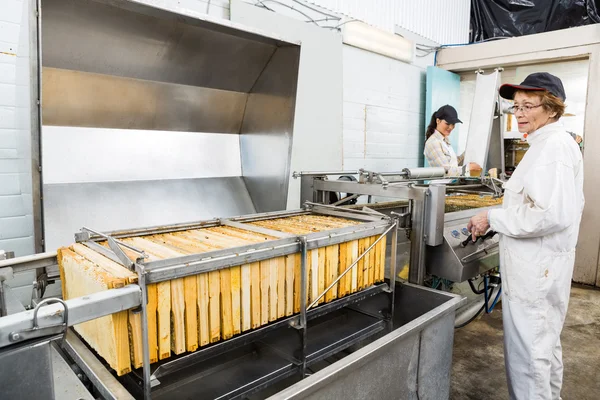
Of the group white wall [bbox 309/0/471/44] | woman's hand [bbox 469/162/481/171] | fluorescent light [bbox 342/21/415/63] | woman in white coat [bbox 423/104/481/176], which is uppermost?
white wall [bbox 309/0/471/44]

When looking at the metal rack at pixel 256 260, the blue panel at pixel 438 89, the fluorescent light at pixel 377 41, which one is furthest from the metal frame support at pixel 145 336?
the blue panel at pixel 438 89

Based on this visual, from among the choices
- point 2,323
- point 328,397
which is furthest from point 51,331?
point 328,397

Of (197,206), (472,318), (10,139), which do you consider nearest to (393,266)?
(197,206)

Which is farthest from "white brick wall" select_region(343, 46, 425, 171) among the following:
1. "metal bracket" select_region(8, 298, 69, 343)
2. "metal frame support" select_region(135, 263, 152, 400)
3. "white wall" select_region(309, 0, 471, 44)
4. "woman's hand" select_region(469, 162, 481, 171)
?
"metal bracket" select_region(8, 298, 69, 343)

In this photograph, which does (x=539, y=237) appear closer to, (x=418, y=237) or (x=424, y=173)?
(x=418, y=237)

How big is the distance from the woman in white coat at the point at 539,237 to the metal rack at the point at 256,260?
54 cm

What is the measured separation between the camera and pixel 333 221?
5.27 feet

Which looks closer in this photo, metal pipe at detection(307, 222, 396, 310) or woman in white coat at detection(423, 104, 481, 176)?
metal pipe at detection(307, 222, 396, 310)

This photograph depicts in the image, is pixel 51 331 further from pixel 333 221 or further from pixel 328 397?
pixel 333 221

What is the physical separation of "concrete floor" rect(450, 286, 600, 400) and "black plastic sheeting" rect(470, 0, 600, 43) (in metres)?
3.08

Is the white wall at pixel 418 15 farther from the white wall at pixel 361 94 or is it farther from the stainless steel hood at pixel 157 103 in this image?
the stainless steel hood at pixel 157 103

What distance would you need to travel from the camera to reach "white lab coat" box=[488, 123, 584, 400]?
154cm

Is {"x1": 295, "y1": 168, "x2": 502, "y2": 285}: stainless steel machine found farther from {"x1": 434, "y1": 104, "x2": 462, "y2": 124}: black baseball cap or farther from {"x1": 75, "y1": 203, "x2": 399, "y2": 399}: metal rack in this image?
{"x1": 434, "y1": 104, "x2": 462, "y2": 124}: black baseball cap

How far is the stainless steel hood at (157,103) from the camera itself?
173 cm
